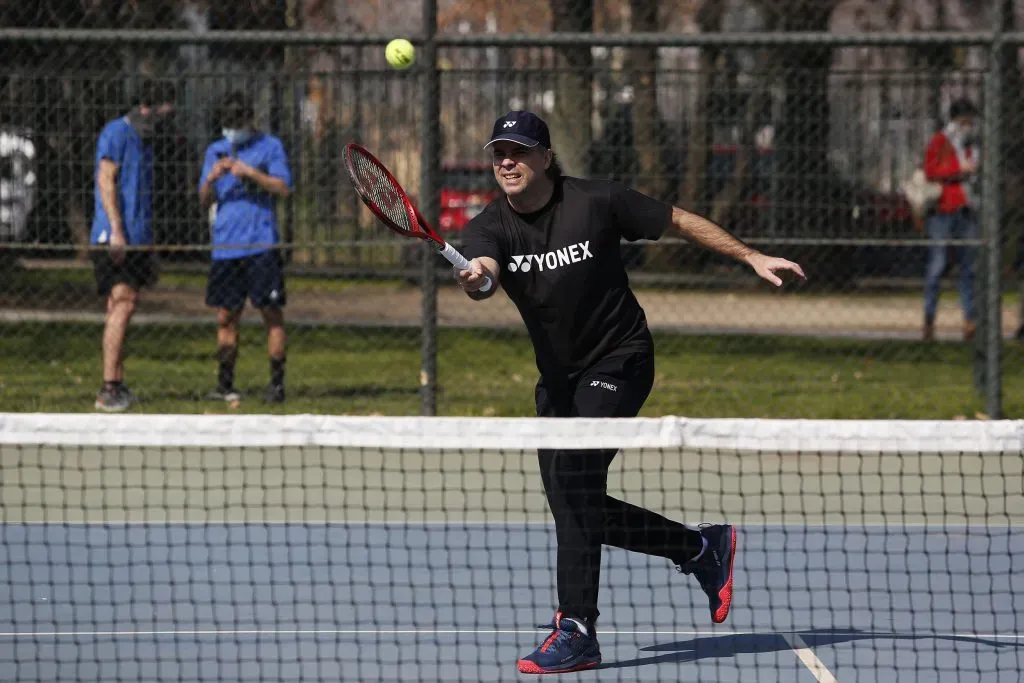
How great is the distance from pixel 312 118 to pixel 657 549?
5.06 m

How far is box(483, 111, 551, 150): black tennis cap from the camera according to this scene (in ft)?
16.4

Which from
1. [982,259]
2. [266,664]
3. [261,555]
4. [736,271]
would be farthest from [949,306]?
[266,664]

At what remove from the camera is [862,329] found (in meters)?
12.6

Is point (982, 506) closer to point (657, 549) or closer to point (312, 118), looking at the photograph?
point (657, 549)

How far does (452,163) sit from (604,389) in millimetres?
5449

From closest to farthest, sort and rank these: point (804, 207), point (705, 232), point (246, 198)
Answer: point (705, 232)
point (246, 198)
point (804, 207)

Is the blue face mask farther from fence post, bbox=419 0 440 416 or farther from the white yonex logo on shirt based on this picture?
the white yonex logo on shirt

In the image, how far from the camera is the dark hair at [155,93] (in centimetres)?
916

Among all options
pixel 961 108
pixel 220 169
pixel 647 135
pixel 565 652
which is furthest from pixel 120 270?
pixel 961 108

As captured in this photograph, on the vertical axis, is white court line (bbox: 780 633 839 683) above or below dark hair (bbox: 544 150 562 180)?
below

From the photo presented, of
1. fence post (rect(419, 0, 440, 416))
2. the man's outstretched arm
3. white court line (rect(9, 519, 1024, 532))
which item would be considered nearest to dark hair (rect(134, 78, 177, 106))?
fence post (rect(419, 0, 440, 416))

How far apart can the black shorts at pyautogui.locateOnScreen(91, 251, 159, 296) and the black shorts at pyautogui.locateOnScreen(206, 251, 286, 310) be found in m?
0.41

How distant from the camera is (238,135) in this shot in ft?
30.5

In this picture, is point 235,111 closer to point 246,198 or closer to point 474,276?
point 246,198
